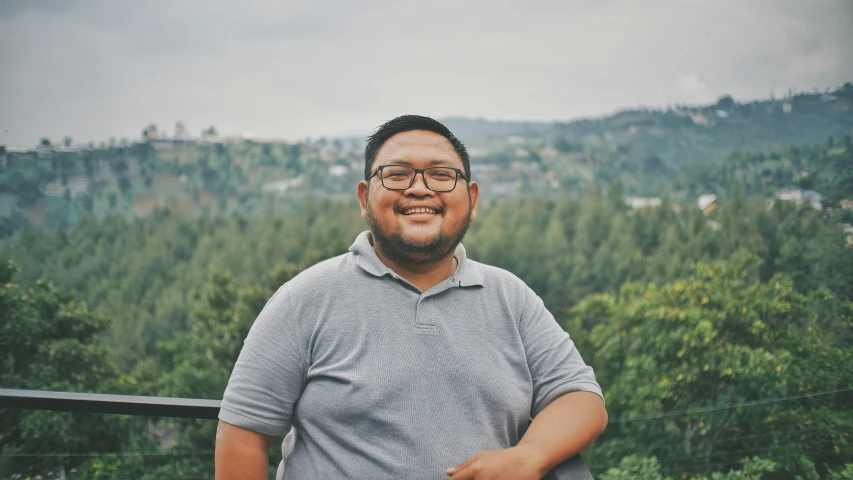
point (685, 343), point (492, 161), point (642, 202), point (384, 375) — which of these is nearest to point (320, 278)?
point (384, 375)

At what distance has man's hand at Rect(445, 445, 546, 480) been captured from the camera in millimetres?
1155

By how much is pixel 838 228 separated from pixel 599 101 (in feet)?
29.9

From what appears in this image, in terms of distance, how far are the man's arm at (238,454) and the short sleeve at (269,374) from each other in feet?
0.06

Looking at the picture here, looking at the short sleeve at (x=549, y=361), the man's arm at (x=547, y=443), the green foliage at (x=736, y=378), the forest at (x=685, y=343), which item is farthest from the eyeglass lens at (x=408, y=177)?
the green foliage at (x=736, y=378)

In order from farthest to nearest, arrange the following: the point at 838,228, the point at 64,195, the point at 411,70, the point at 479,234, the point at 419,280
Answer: the point at 479,234
the point at 411,70
the point at 64,195
the point at 838,228
the point at 419,280

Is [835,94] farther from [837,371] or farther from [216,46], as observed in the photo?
[216,46]

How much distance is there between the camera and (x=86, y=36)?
8.88 m

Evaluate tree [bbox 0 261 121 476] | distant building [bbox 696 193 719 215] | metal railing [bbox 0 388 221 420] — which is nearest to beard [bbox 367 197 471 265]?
metal railing [bbox 0 388 221 420]

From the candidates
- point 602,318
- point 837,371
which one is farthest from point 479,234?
point 837,371

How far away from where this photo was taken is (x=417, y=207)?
1.35 m

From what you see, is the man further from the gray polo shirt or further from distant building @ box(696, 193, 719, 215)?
distant building @ box(696, 193, 719, 215)

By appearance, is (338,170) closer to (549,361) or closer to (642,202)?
(642,202)

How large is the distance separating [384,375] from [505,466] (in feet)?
0.97

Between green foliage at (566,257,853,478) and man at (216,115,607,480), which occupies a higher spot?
man at (216,115,607,480)
